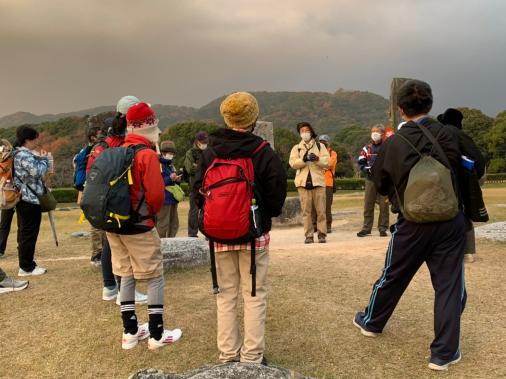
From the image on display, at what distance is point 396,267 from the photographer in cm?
309

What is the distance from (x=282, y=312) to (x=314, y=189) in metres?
3.63

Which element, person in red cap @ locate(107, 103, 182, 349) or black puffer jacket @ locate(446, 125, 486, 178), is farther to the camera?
person in red cap @ locate(107, 103, 182, 349)

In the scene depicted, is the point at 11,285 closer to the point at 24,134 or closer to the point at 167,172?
the point at 24,134

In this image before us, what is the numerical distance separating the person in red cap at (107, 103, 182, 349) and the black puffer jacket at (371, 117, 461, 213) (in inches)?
62.8

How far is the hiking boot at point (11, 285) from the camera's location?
4781 millimetres

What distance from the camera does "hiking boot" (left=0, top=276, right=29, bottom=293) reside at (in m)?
4.78

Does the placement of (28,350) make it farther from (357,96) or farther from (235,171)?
(357,96)

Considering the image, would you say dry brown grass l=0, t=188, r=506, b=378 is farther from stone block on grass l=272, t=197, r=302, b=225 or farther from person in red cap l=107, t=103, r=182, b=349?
stone block on grass l=272, t=197, r=302, b=225

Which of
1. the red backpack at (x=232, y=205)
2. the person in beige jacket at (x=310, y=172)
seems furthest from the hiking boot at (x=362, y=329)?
the person in beige jacket at (x=310, y=172)

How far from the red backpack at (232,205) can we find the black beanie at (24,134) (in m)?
3.43

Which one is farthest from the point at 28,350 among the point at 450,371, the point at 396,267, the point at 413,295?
the point at 413,295

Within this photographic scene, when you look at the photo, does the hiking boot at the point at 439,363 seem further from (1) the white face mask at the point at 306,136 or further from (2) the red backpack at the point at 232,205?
(1) the white face mask at the point at 306,136

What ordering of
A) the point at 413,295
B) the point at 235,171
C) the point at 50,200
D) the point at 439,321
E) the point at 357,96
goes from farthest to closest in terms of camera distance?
the point at 357,96 → the point at 50,200 → the point at 413,295 → the point at 439,321 → the point at 235,171

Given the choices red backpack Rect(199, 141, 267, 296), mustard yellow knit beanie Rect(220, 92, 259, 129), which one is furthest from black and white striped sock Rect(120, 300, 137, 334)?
mustard yellow knit beanie Rect(220, 92, 259, 129)
